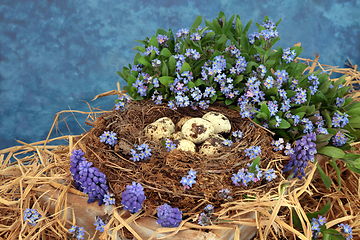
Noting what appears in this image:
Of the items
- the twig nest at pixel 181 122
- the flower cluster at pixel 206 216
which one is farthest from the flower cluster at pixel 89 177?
the twig nest at pixel 181 122

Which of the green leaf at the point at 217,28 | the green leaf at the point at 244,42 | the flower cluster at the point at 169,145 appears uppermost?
the green leaf at the point at 217,28

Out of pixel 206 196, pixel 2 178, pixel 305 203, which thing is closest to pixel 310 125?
pixel 305 203

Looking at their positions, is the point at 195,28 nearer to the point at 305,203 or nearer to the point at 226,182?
the point at 226,182

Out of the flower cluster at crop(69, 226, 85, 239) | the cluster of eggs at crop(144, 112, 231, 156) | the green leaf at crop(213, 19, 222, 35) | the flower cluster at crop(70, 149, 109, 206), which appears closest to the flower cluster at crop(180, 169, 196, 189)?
the cluster of eggs at crop(144, 112, 231, 156)

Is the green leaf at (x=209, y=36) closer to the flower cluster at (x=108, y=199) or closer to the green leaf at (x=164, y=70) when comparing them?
the green leaf at (x=164, y=70)

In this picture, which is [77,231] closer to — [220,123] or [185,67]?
[220,123]

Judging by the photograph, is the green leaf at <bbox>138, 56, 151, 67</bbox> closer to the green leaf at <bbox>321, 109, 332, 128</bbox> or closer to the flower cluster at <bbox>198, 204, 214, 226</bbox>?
the flower cluster at <bbox>198, 204, 214, 226</bbox>
